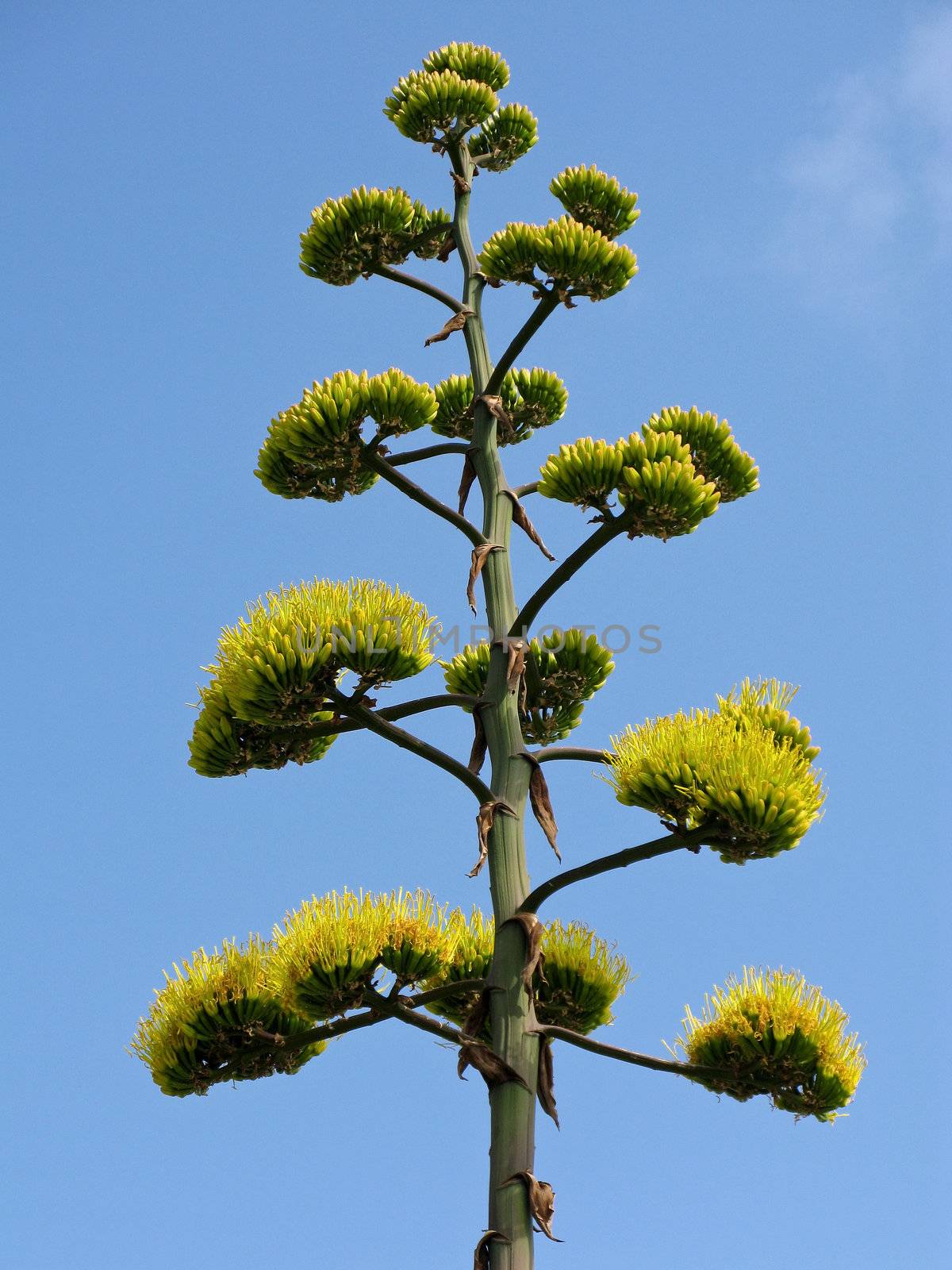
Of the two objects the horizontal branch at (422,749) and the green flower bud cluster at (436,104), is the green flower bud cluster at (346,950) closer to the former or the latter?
the horizontal branch at (422,749)

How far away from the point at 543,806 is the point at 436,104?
3765 mm

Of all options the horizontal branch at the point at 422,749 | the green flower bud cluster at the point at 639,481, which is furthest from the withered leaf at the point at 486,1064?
the green flower bud cluster at the point at 639,481

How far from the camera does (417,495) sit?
5.70m

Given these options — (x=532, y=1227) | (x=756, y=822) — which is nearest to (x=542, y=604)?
(x=756, y=822)

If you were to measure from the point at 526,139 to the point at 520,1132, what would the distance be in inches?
199

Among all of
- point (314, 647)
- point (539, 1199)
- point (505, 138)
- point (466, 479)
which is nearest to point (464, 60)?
point (505, 138)

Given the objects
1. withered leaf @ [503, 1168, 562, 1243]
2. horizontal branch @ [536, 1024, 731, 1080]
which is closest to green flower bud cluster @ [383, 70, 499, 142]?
horizontal branch @ [536, 1024, 731, 1080]

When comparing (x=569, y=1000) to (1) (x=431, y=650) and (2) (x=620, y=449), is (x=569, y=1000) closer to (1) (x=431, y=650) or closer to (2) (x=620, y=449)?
(1) (x=431, y=650)

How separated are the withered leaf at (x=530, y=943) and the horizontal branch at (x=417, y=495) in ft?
5.31

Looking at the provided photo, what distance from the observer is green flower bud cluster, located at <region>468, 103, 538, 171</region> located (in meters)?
6.92

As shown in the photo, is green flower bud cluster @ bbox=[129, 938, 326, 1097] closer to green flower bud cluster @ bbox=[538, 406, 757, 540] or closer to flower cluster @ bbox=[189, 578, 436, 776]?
flower cluster @ bbox=[189, 578, 436, 776]

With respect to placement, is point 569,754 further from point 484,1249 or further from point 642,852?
point 484,1249

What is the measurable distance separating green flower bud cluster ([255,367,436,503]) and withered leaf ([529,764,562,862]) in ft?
5.06

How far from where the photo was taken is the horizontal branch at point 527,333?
5.89m
